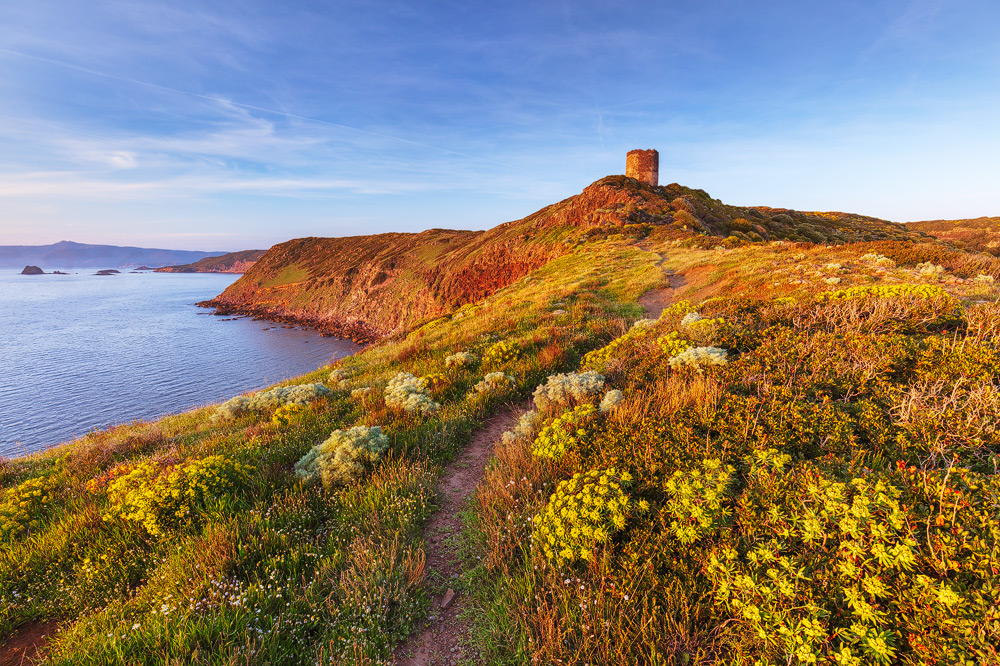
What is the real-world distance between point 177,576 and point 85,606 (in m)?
0.89

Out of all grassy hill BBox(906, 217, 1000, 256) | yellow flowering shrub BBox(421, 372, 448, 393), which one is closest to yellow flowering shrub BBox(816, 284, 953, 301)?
yellow flowering shrub BBox(421, 372, 448, 393)

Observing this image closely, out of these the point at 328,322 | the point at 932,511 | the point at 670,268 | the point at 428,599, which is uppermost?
the point at 670,268

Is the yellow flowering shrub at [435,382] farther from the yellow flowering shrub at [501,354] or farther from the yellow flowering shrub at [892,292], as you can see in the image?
the yellow flowering shrub at [892,292]

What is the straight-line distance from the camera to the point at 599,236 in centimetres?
4206

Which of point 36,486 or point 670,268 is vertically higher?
point 670,268

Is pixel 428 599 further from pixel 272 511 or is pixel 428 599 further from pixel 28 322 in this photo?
pixel 28 322

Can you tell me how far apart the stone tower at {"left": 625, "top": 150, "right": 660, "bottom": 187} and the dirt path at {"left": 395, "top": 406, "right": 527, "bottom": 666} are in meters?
71.8

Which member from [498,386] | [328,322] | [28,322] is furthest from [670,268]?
[28,322]

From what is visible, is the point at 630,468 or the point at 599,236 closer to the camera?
the point at 630,468

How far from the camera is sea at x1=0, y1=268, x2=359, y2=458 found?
2805 centimetres

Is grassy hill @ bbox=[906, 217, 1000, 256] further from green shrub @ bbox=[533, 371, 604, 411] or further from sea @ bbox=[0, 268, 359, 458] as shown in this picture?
sea @ bbox=[0, 268, 359, 458]

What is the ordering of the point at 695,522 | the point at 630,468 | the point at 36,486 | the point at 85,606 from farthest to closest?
the point at 36,486
the point at 630,468
the point at 85,606
the point at 695,522

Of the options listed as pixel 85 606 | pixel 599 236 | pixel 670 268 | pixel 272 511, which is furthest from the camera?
pixel 599 236

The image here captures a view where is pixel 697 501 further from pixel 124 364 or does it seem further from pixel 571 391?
pixel 124 364
